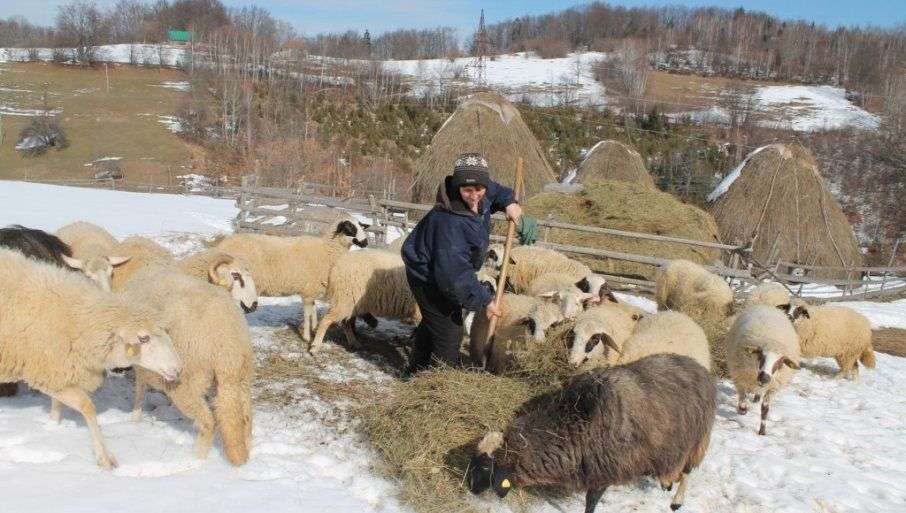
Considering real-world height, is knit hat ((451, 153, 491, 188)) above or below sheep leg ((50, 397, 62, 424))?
above

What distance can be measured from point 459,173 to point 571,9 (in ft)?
414

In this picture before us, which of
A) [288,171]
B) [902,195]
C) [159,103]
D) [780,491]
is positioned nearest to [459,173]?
[780,491]

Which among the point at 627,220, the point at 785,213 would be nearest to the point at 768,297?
the point at 627,220

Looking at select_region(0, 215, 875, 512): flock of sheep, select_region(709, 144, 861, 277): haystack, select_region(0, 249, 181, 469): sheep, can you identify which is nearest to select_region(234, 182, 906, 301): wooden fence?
select_region(709, 144, 861, 277): haystack

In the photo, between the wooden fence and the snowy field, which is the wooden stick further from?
the wooden fence

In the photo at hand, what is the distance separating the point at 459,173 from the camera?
16.6 ft

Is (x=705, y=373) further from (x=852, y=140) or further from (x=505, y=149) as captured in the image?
(x=852, y=140)

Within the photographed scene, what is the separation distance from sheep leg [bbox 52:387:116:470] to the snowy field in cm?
8

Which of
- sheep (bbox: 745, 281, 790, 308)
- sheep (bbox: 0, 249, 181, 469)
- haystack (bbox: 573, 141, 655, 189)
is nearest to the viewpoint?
sheep (bbox: 0, 249, 181, 469)

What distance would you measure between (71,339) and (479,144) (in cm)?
1817

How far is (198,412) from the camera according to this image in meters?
4.24

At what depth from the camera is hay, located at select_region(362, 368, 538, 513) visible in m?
4.16

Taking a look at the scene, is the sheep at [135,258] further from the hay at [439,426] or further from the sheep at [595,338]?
the sheep at [595,338]

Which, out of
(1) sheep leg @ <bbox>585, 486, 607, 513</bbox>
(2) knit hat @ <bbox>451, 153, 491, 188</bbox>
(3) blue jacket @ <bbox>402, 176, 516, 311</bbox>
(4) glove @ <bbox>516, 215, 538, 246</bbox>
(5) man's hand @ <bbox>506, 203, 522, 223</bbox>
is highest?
(2) knit hat @ <bbox>451, 153, 491, 188</bbox>
